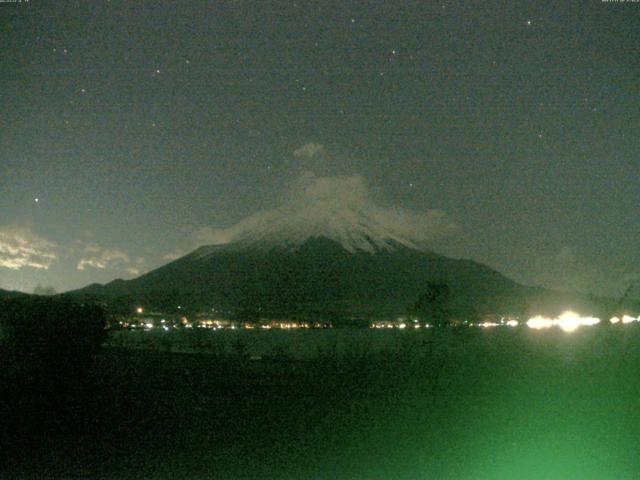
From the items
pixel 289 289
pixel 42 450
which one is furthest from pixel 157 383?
pixel 289 289

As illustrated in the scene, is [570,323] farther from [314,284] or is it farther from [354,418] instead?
[314,284]

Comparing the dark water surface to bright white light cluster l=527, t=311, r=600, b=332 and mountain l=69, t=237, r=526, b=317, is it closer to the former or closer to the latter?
bright white light cluster l=527, t=311, r=600, b=332

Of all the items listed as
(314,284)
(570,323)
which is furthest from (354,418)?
(314,284)

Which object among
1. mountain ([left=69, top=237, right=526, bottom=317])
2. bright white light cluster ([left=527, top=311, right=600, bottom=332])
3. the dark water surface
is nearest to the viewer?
the dark water surface

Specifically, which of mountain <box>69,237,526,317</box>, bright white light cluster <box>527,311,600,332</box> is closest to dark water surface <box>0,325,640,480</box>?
A: bright white light cluster <box>527,311,600,332</box>

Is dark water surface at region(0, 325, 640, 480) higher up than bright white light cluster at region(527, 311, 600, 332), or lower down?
lower down

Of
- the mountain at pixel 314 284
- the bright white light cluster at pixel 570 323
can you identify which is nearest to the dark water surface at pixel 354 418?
the bright white light cluster at pixel 570 323

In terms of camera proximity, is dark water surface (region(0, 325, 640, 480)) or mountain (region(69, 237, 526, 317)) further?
mountain (region(69, 237, 526, 317))

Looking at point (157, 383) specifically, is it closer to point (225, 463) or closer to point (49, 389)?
point (49, 389)
